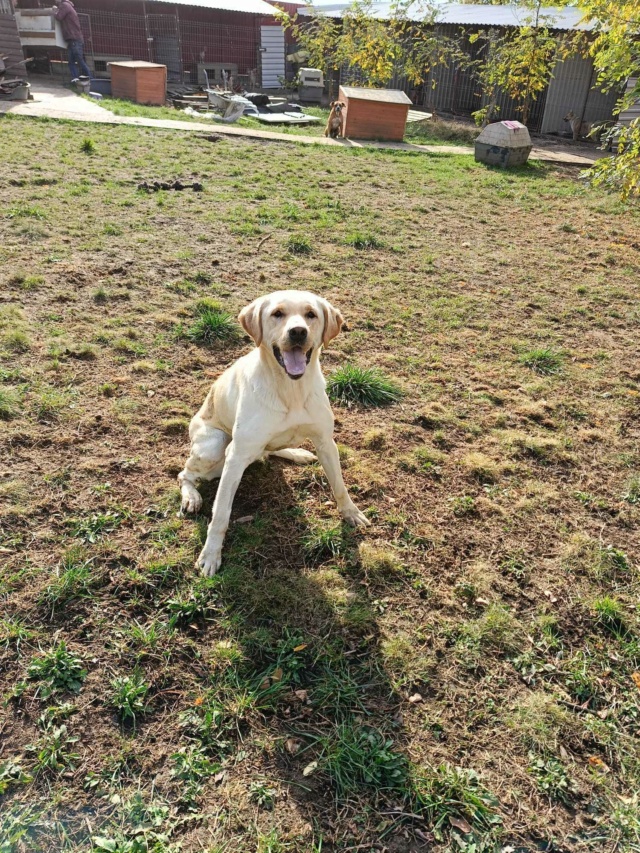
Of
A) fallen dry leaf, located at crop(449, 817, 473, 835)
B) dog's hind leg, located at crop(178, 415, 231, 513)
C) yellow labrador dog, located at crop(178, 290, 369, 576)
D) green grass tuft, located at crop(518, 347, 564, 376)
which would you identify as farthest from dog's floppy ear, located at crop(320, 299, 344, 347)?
green grass tuft, located at crop(518, 347, 564, 376)

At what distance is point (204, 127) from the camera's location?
15016mm

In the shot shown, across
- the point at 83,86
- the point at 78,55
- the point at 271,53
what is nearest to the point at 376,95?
the point at 83,86

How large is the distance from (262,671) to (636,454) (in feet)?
10.7

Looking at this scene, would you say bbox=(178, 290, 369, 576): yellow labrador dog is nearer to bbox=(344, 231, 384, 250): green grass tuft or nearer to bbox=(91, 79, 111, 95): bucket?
bbox=(344, 231, 384, 250): green grass tuft

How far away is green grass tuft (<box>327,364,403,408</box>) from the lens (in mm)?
4758

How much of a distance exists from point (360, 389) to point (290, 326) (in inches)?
79.1

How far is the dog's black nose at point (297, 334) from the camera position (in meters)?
2.85

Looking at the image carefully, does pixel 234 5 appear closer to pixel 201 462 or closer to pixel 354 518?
pixel 201 462

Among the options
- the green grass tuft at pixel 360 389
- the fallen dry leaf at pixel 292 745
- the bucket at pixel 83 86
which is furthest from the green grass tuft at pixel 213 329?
the bucket at pixel 83 86

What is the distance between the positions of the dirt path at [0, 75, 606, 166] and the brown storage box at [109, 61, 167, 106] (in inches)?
69.0

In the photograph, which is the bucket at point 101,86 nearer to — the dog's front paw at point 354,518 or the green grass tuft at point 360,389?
the green grass tuft at point 360,389

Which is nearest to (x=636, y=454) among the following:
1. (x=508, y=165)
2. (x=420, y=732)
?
(x=420, y=732)

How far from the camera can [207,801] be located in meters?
2.10

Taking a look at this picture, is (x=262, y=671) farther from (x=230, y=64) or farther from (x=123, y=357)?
(x=230, y=64)
